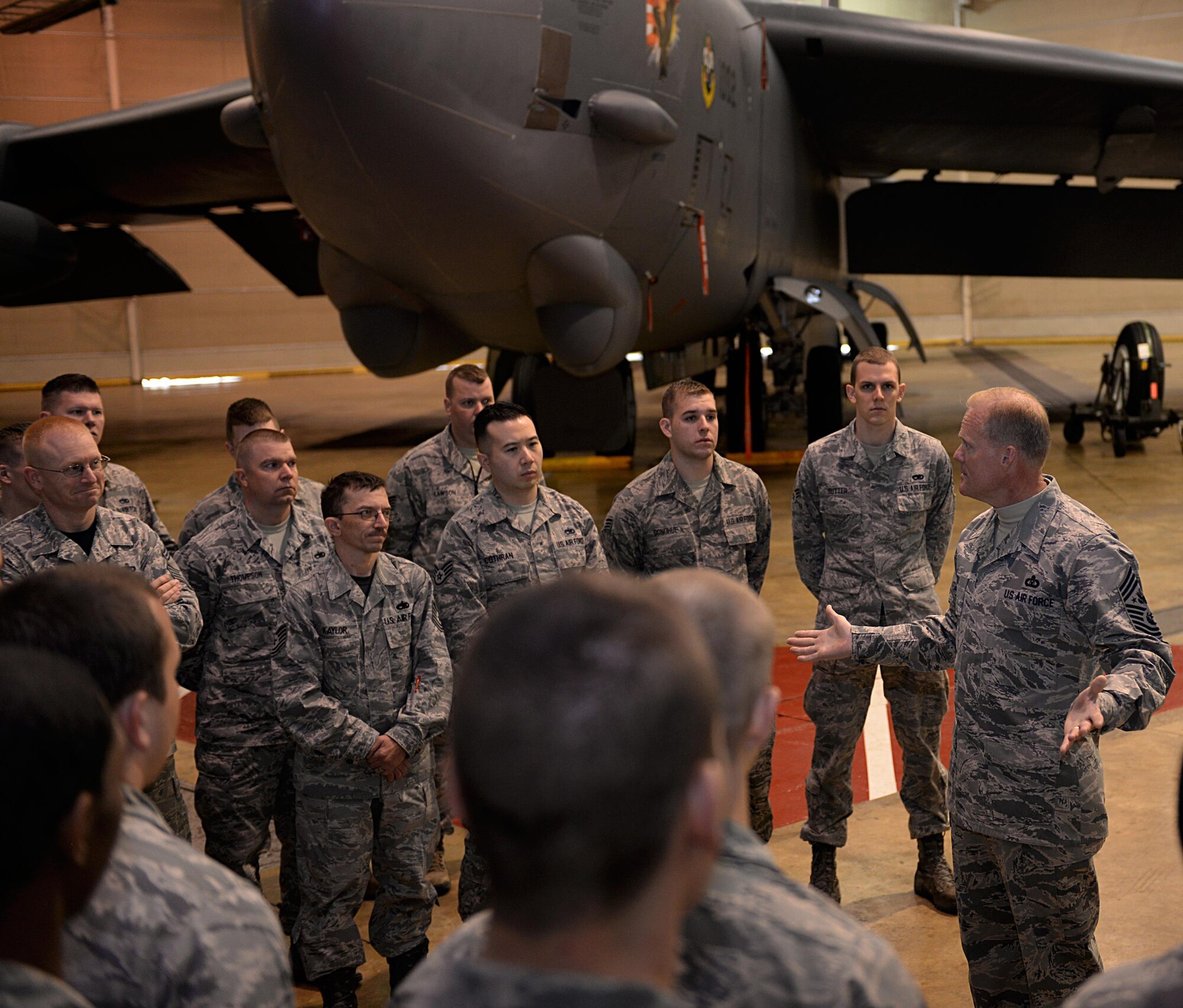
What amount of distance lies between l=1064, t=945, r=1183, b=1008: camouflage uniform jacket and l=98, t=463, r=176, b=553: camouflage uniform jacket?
4520 millimetres

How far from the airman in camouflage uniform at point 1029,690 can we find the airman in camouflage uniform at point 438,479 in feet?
8.49

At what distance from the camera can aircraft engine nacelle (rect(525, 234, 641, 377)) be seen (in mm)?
8422

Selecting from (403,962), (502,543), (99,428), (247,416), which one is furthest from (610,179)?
(403,962)

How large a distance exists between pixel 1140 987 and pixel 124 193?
45.8ft

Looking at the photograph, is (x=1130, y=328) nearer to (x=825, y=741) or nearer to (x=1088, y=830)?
(x=825, y=741)

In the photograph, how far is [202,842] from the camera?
17.5ft

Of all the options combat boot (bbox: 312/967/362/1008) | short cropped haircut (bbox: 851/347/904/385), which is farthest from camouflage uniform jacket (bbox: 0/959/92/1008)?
short cropped haircut (bbox: 851/347/904/385)

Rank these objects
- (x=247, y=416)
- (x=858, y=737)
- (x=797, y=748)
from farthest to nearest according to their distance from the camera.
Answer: (x=797, y=748) < (x=247, y=416) < (x=858, y=737)

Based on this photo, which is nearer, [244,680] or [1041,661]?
[1041,661]

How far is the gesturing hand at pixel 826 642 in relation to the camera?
11.1ft

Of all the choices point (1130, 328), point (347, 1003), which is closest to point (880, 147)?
point (1130, 328)

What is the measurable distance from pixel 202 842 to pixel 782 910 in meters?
4.38

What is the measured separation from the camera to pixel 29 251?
10984 mm

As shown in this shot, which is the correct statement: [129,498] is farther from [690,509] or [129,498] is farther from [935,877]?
[935,877]
